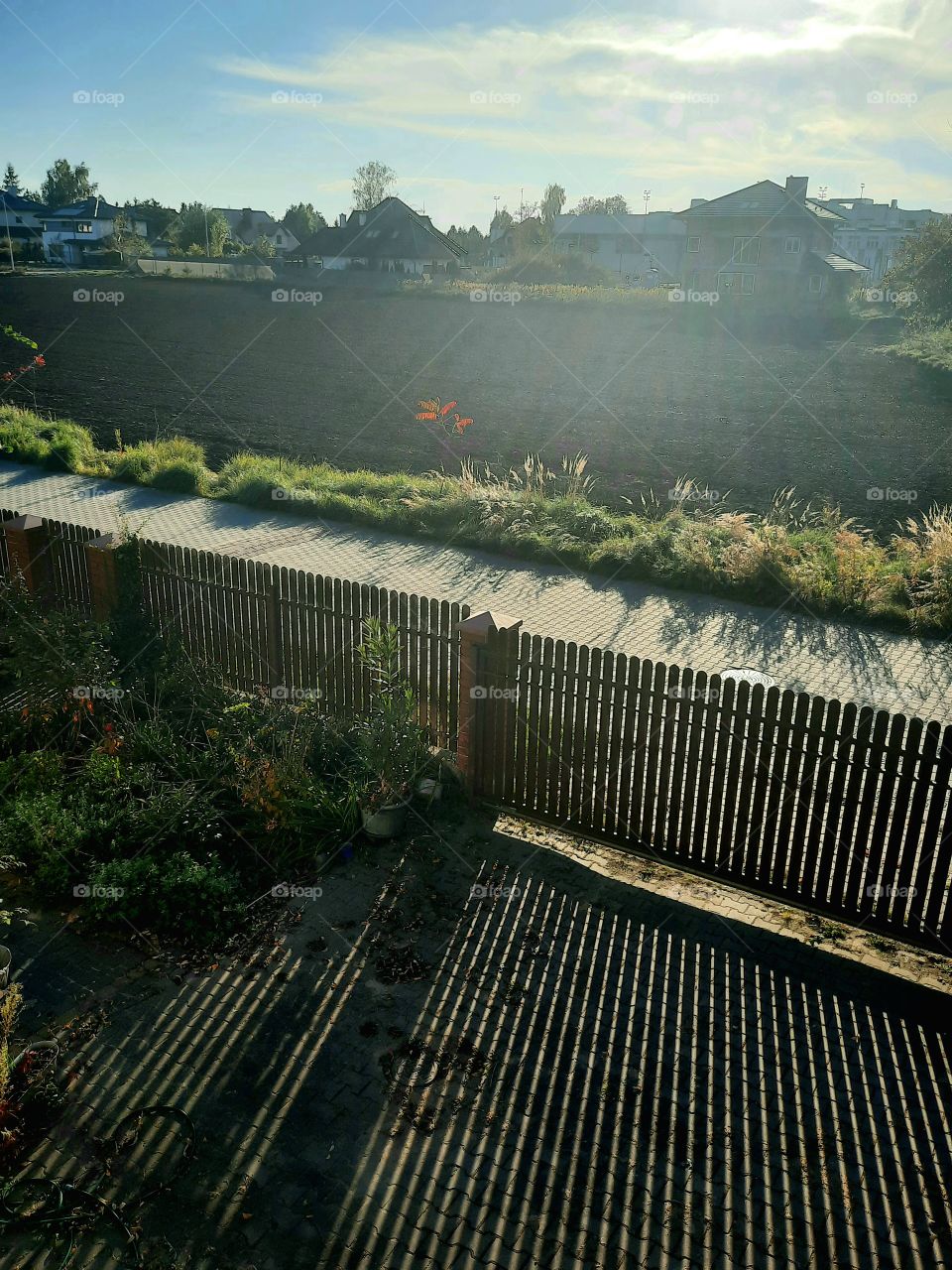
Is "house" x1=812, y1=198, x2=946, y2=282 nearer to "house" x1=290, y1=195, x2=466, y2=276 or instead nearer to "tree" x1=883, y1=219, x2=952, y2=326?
"house" x1=290, y1=195, x2=466, y2=276

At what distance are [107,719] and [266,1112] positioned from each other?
438 cm

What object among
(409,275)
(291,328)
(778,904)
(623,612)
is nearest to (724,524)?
(623,612)

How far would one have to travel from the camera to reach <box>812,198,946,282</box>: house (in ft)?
330

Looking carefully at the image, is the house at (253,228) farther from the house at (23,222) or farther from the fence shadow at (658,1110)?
the fence shadow at (658,1110)

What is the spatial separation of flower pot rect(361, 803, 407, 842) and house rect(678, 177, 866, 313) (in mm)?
48121

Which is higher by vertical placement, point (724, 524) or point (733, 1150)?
point (724, 524)

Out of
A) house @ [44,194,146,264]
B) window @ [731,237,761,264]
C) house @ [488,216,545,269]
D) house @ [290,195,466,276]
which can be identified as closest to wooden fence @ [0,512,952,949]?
window @ [731,237,761,264]

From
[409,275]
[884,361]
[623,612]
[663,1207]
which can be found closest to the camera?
[663,1207]

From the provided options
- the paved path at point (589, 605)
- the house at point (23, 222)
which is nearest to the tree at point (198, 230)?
the house at point (23, 222)

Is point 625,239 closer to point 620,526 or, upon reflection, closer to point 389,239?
point 389,239

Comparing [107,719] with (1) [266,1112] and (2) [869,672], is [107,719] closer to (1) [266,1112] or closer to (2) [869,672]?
(1) [266,1112]

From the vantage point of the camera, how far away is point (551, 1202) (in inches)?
157

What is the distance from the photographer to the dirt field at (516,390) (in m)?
21.3

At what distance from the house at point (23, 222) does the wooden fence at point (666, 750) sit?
324ft
